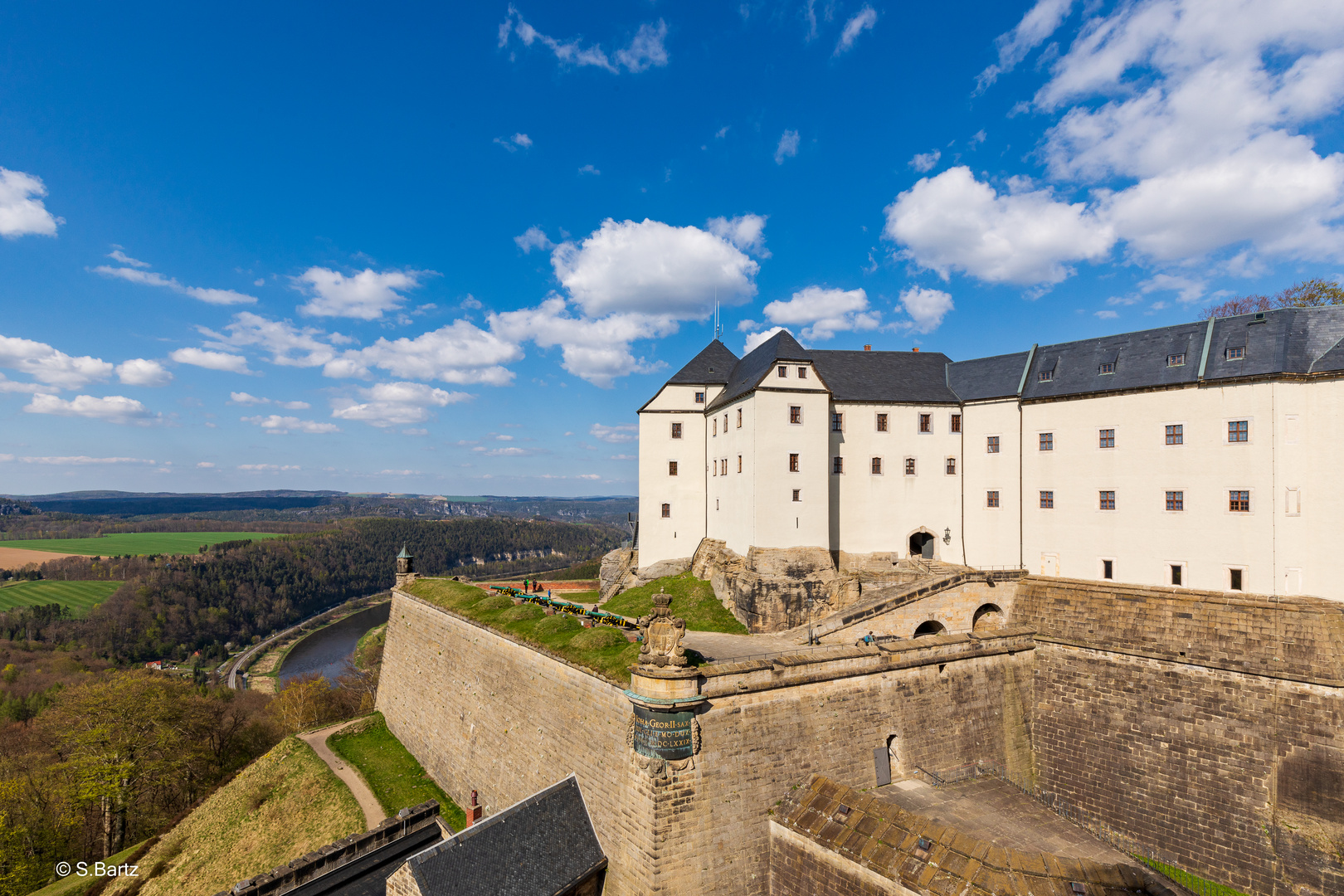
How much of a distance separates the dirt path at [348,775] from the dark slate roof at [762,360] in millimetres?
23633

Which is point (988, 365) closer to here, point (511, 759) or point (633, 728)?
point (633, 728)

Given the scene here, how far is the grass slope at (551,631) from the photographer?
16.7 meters

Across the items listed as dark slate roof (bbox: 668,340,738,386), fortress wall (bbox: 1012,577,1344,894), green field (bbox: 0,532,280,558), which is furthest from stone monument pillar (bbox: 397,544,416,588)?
green field (bbox: 0,532,280,558)

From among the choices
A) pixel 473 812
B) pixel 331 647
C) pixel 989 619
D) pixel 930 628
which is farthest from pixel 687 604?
pixel 331 647

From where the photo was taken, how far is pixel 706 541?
32.6 meters

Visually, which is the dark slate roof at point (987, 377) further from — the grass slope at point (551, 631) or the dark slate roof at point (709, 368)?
the grass slope at point (551, 631)

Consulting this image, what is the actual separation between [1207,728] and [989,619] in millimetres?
7746

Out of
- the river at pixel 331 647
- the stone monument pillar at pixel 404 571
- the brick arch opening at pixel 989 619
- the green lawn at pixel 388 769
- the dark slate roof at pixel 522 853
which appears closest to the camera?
the dark slate roof at pixel 522 853

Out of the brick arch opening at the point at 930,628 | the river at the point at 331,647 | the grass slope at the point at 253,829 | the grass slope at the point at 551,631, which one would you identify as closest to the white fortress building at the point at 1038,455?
the brick arch opening at the point at 930,628

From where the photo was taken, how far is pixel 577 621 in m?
21.4

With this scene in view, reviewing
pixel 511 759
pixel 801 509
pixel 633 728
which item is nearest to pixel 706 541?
pixel 801 509

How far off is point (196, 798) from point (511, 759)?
27.9 m

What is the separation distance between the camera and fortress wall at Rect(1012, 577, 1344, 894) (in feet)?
56.5

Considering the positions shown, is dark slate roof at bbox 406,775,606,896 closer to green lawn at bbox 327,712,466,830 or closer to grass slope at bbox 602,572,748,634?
green lawn at bbox 327,712,466,830
